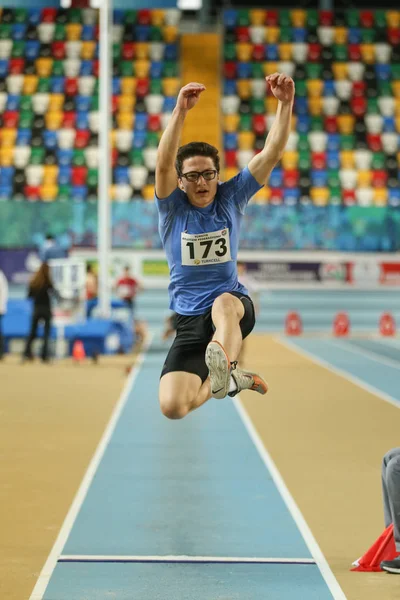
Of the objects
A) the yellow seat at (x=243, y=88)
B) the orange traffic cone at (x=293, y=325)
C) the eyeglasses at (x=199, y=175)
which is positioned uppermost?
the yellow seat at (x=243, y=88)

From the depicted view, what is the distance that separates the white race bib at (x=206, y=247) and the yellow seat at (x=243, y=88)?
28011mm

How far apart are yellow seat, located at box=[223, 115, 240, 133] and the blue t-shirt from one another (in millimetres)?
26841

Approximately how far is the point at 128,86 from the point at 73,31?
323cm

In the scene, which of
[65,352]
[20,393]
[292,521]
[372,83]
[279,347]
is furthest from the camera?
[372,83]

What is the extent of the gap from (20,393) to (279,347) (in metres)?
8.99

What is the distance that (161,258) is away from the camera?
27.7m

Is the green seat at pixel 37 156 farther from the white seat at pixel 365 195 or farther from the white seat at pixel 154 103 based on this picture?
the white seat at pixel 365 195

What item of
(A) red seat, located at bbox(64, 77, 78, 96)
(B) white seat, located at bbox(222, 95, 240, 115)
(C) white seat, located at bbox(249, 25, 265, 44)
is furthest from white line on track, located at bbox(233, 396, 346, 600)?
(C) white seat, located at bbox(249, 25, 265, 44)

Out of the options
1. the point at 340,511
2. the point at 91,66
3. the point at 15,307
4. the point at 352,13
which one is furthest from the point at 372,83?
the point at 340,511

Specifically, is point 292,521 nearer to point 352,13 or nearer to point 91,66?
point 91,66

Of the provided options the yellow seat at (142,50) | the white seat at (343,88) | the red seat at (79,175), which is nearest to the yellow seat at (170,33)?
the yellow seat at (142,50)

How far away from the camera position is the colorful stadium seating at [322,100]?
31.3 metres

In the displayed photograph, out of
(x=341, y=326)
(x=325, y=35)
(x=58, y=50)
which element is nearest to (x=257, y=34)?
(x=325, y=35)

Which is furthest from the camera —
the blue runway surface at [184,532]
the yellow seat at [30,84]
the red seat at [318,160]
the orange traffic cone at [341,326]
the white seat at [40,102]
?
the yellow seat at [30,84]
